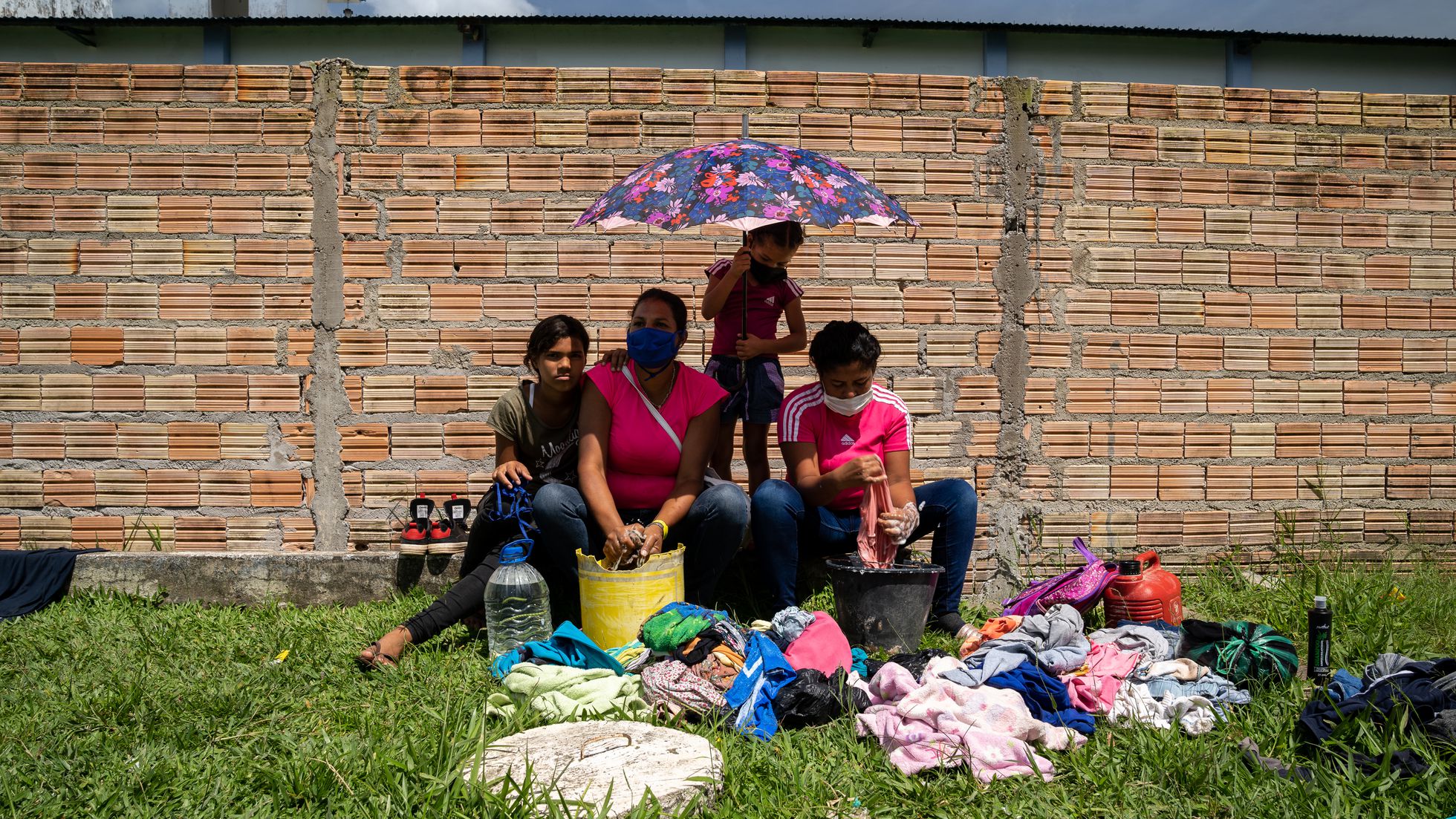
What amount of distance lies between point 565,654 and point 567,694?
25 cm

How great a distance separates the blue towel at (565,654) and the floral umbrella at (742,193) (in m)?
1.54

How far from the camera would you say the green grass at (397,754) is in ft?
8.31

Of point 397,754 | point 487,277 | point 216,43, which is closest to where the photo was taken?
point 397,754

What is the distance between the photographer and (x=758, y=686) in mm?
3162

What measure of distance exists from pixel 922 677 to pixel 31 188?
4939 millimetres

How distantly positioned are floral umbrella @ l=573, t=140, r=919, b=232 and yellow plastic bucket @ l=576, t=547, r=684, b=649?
4.30 feet

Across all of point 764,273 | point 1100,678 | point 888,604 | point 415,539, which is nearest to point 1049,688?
point 1100,678

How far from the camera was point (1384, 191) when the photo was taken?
5.05 m

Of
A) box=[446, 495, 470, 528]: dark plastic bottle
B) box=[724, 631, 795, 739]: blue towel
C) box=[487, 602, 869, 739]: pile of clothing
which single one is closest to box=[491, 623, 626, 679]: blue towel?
box=[487, 602, 869, 739]: pile of clothing

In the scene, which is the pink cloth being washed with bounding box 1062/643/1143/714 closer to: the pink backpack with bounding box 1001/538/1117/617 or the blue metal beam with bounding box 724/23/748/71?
the pink backpack with bounding box 1001/538/1117/617

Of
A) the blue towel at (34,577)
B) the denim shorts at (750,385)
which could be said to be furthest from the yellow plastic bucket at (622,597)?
the blue towel at (34,577)

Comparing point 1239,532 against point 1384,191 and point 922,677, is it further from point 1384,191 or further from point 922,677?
point 922,677

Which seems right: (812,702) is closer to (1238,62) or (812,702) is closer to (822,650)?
(822,650)

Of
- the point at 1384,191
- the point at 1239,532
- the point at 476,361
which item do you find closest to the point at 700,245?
the point at 476,361
